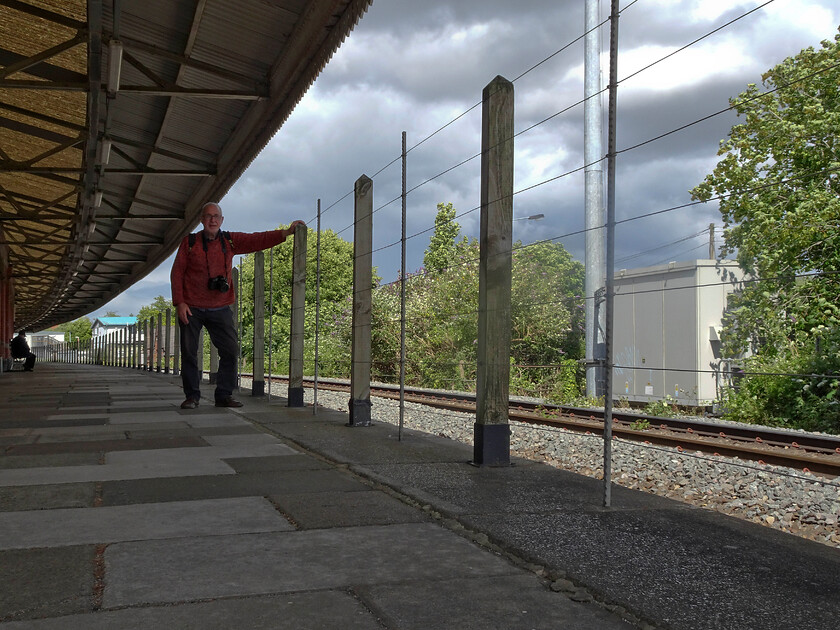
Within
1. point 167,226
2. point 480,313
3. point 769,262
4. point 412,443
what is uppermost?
point 167,226

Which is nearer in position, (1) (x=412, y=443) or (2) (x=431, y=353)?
(1) (x=412, y=443)

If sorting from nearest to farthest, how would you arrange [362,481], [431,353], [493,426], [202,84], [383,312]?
[362,481] → [493,426] → [202,84] → [431,353] → [383,312]

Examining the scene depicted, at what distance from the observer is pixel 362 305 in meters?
8.17

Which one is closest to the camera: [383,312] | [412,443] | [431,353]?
[412,443]

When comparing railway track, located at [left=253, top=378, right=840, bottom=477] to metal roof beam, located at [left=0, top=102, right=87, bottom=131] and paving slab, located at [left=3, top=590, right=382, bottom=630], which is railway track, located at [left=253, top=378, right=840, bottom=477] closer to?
paving slab, located at [left=3, top=590, right=382, bottom=630]

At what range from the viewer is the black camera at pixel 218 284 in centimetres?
955

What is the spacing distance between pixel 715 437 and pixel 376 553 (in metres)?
7.70

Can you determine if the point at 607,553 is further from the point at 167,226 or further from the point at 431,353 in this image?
the point at 167,226

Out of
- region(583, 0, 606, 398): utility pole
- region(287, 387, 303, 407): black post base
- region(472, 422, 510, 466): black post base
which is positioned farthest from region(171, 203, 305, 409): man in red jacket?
region(583, 0, 606, 398): utility pole

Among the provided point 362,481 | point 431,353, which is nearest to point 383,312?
point 431,353

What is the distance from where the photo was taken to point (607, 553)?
3.12 meters

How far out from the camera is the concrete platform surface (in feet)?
7.98

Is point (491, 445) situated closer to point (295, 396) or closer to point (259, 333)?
point (295, 396)

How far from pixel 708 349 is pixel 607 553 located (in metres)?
13.3
